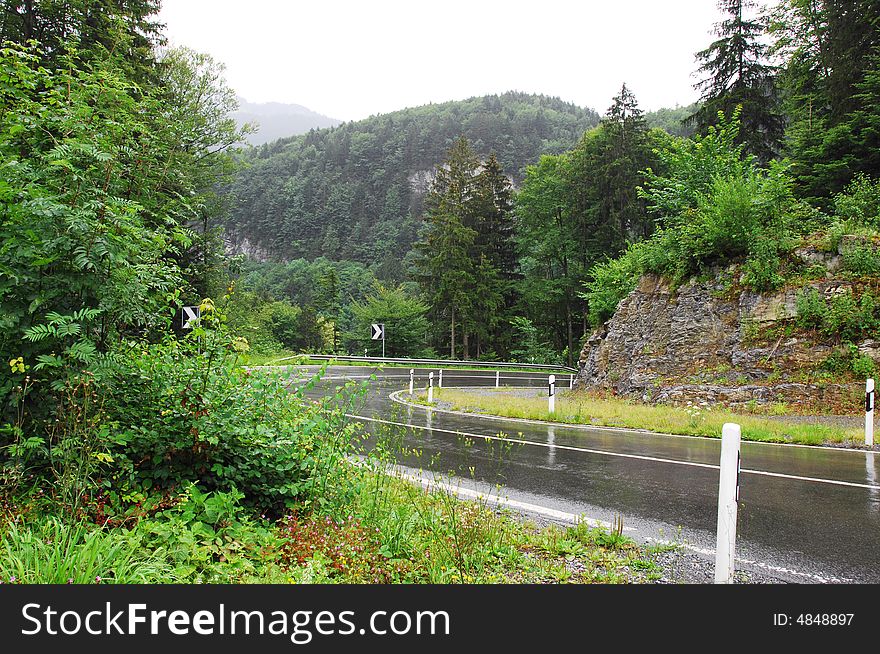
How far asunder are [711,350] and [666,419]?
4.99 metres

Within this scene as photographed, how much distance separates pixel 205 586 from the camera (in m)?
3.10

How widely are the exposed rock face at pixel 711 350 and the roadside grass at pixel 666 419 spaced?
106cm

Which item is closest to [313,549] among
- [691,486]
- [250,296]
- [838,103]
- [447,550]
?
[447,550]

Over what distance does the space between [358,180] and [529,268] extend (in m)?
102

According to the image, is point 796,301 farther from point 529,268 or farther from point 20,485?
point 529,268

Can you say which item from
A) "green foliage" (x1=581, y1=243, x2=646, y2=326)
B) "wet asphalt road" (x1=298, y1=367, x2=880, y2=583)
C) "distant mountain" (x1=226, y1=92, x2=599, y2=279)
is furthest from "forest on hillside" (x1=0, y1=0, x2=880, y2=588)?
"distant mountain" (x1=226, y1=92, x2=599, y2=279)

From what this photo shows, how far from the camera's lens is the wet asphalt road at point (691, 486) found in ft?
14.9

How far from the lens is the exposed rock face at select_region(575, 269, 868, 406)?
14.3 metres

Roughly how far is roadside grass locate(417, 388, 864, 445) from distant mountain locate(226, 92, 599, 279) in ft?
331

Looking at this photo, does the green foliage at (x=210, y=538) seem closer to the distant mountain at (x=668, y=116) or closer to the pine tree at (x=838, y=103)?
the pine tree at (x=838, y=103)

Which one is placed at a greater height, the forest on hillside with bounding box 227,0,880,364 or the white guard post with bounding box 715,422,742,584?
the forest on hillside with bounding box 227,0,880,364

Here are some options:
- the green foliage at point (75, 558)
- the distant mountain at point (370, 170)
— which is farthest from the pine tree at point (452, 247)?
the distant mountain at point (370, 170)

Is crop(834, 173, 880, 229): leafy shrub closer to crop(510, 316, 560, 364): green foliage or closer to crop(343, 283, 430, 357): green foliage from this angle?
crop(510, 316, 560, 364): green foliage

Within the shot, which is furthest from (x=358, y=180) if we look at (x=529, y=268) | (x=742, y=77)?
(x=742, y=77)
